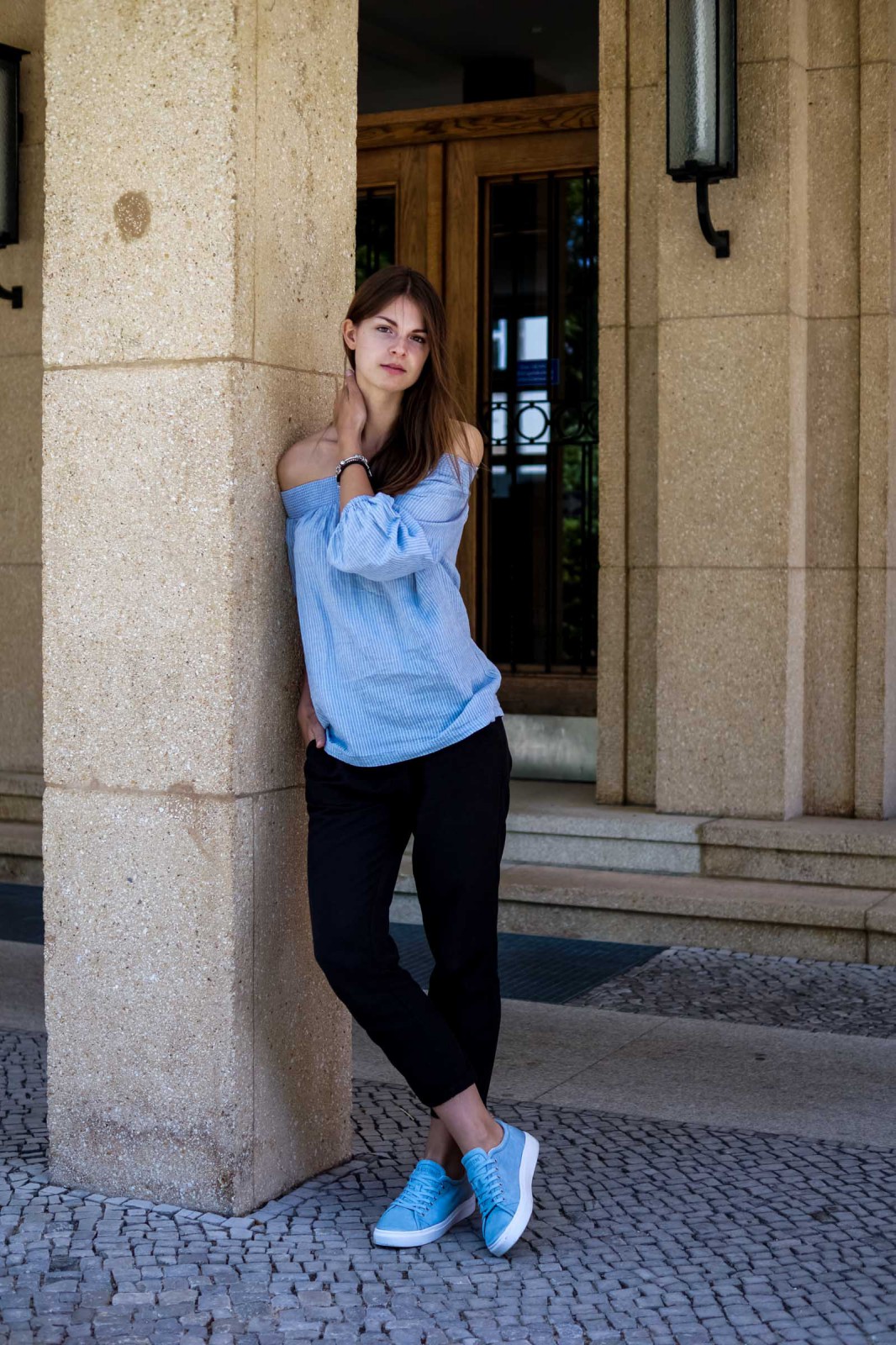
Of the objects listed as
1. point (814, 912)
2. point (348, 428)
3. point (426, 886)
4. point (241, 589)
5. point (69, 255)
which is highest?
point (69, 255)

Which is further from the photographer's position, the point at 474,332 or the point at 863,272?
the point at 474,332

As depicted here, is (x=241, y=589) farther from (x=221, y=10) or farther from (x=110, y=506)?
(x=221, y=10)

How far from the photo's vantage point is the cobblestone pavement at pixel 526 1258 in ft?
10.5

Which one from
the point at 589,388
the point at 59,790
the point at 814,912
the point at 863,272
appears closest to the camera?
the point at 59,790

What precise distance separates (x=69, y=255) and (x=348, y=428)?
793 mm

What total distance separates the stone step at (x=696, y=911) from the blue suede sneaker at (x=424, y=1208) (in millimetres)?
2769

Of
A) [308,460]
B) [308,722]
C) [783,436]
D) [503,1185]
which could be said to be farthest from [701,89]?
[503,1185]

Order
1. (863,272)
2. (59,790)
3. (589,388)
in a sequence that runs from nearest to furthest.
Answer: (59,790) → (863,272) → (589,388)

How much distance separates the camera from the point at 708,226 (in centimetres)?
661

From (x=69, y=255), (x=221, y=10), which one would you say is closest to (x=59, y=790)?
(x=69, y=255)

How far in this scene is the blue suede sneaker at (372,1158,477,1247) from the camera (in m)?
3.56

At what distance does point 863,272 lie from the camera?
22.4 feet

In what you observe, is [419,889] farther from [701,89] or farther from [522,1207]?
[701,89]

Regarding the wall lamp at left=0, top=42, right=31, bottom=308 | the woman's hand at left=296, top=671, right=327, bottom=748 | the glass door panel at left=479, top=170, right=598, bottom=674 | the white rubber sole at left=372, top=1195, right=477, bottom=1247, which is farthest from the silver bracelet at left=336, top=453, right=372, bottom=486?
the glass door panel at left=479, top=170, right=598, bottom=674
